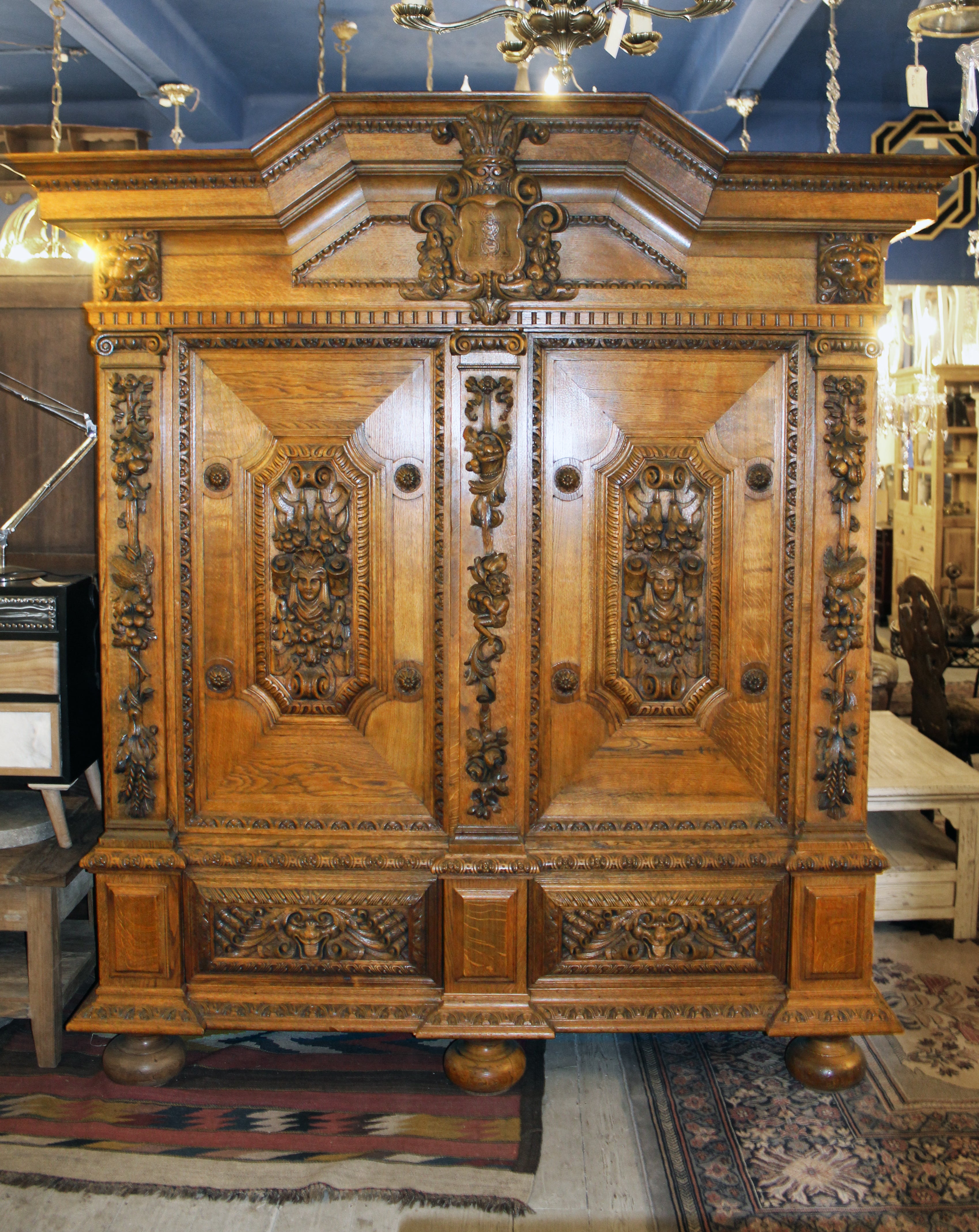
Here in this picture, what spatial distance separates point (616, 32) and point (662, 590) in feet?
3.94

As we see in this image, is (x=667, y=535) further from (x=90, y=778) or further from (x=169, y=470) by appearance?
(x=90, y=778)

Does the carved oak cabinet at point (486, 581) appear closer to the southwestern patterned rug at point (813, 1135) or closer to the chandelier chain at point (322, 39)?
the southwestern patterned rug at point (813, 1135)

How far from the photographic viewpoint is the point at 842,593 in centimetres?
221

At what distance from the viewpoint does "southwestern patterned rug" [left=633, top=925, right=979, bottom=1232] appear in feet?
6.53

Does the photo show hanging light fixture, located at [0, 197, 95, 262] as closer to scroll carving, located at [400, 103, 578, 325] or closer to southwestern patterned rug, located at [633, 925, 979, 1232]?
scroll carving, located at [400, 103, 578, 325]

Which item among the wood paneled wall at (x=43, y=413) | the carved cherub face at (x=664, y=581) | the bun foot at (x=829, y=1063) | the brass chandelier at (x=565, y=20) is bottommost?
the bun foot at (x=829, y=1063)

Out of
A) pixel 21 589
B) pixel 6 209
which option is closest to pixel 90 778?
pixel 21 589

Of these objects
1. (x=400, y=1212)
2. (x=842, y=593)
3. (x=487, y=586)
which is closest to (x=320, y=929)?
(x=400, y=1212)

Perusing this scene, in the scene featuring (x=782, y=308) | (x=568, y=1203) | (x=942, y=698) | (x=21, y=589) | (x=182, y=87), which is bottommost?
(x=568, y=1203)

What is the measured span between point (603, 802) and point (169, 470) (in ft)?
3.79

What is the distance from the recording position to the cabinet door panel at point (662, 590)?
218cm

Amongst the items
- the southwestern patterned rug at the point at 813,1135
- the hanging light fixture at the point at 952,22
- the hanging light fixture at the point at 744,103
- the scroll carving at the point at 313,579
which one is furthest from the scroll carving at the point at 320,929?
the hanging light fixture at the point at 744,103

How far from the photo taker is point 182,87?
404 centimetres

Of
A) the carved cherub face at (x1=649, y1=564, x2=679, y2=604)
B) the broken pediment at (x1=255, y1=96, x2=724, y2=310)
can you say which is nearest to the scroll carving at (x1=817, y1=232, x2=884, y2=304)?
the broken pediment at (x1=255, y1=96, x2=724, y2=310)
